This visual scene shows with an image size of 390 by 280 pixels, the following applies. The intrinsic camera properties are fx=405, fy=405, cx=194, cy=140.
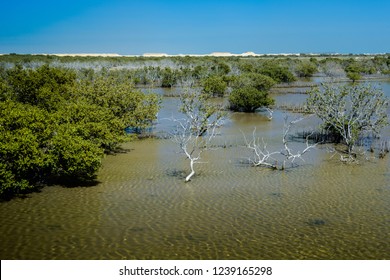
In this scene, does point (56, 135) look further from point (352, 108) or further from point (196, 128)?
point (352, 108)

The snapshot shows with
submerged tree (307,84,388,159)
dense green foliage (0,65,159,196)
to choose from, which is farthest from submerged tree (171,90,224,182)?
submerged tree (307,84,388,159)

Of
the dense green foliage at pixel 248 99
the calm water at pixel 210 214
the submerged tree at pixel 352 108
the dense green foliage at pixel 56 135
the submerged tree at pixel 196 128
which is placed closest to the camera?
the calm water at pixel 210 214

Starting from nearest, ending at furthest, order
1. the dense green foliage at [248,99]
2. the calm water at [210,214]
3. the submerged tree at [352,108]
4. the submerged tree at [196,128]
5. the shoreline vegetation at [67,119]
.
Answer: the calm water at [210,214], the shoreline vegetation at [67,119], the submerged tree at [352,108], the submerged tree at [196,128], the dense green foliage at [248,99]

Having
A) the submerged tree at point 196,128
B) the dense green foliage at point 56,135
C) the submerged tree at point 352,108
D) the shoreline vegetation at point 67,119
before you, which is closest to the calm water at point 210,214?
the dense green foliage at point 56,135

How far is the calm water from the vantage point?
12828 millimetres

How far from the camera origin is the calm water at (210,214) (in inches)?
505

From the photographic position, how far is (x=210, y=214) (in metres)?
15.9

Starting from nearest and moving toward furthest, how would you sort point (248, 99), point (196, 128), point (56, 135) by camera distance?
point (56, 135), point (196, 128), point (248, 99)

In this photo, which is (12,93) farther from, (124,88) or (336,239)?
(336,239)

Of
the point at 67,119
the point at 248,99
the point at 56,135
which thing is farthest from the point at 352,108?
the point at 248,99

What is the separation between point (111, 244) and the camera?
1323 centimetres

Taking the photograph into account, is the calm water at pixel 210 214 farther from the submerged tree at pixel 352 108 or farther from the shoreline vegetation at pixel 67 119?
the submerged tree at pixel 352 108
